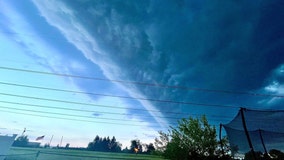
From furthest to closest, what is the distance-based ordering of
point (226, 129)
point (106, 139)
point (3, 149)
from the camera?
point (106, 139) < point (3, 149) < point (226, 129)

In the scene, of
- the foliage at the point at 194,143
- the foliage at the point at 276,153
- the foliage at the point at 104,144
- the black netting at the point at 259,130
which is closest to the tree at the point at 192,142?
the foliage at the point at 194,143

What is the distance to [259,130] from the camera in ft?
61.3

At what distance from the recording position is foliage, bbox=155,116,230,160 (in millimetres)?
15062

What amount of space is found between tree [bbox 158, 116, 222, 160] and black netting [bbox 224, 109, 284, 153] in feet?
12.1

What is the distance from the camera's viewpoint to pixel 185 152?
15008mm

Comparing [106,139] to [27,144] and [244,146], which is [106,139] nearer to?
[27,144]

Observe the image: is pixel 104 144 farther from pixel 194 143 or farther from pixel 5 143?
pixel 194 143

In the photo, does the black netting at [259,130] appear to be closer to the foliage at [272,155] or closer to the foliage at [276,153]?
the foliage at [272,155]

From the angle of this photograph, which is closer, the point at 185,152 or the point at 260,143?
the point at 185,152

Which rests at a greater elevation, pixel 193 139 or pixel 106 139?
pixel 106 139

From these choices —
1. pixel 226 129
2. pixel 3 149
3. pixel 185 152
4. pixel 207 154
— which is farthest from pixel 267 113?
pixel 3 149

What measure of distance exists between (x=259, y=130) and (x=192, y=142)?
913 centimetres

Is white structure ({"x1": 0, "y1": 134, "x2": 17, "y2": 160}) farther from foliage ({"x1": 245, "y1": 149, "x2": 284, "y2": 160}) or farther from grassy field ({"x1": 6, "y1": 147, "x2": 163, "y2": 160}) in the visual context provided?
foliage ({"x1": 245, "y1": 149, "x2": 284, "y2": 160})

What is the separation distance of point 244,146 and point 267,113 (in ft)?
22.3
